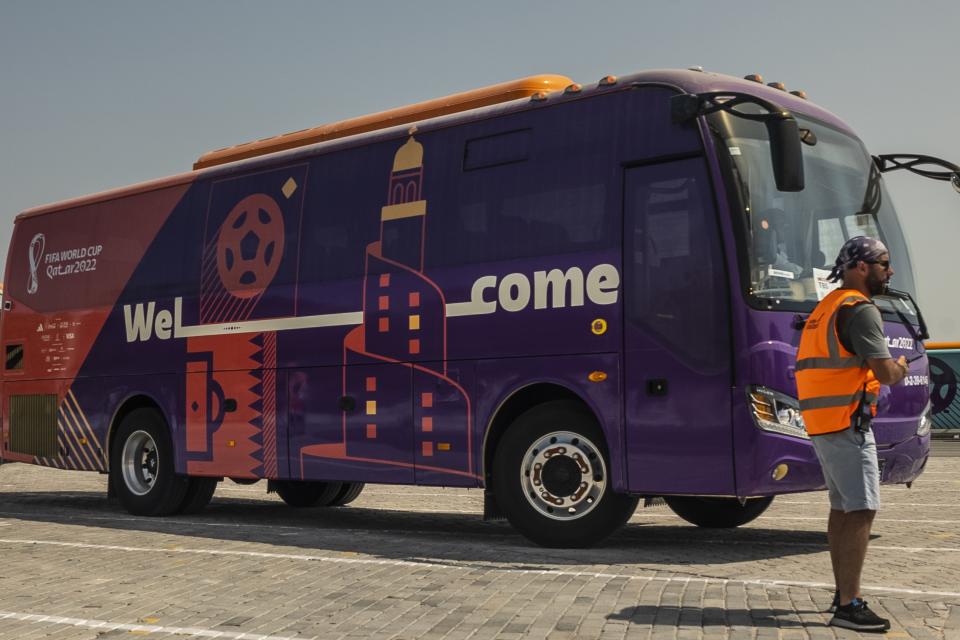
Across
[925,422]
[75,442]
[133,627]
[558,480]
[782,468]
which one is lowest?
[133,627]

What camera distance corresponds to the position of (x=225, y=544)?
10.5 meters

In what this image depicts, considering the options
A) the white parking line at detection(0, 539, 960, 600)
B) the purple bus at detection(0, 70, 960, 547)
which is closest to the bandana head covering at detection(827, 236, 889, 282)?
the purple bus at detection(0, 70, 960, 547)

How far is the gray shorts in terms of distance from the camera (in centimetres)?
622

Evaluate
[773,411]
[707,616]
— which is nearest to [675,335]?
[773,411]

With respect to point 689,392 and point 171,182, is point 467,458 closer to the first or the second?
point 689,392

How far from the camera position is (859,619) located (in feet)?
19.9

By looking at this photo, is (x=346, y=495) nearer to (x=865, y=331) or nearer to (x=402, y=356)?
(x=402, y=356)

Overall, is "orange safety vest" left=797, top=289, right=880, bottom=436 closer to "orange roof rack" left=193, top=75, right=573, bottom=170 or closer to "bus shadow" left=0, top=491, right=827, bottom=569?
"bus shadow" left=0, top=491, right=827, bottom=569

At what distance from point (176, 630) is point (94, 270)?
344 inches

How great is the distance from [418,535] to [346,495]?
3.92 metres


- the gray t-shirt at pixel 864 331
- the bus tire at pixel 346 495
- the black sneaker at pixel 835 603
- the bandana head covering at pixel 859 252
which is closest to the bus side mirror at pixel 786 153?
the bandana head covering at pixel 859 252

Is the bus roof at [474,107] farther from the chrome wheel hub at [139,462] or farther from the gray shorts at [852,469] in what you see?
the gray shorts at [852,469]

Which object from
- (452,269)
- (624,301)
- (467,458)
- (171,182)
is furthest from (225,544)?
(171,182)

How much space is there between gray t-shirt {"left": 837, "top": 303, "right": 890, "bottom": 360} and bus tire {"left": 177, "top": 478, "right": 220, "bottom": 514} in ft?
29.0
